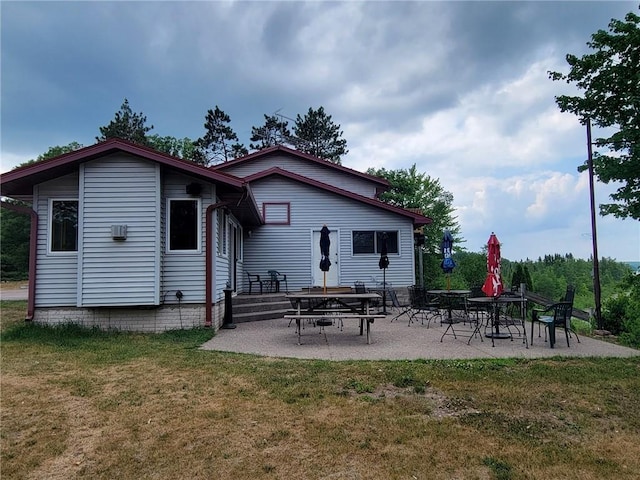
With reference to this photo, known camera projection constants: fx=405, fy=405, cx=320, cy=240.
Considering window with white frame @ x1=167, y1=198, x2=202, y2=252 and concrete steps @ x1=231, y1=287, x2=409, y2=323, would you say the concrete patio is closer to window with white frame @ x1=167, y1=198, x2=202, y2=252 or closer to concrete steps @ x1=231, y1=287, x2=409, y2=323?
concrete steps @ x1=231, y1=287, x2=409, y2=323

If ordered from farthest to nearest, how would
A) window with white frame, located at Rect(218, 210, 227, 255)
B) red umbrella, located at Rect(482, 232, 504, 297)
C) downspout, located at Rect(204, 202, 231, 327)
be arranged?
window with white frame, located at Rect(218, 210, 227, 255) < downspout, located at Rect(204, 202, 231, 327) < red umbrella, located at Rect(482, 232, 504, 297)

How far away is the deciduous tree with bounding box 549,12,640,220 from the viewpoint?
783 centimetres

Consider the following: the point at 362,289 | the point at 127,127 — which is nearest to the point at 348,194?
the point at 362,289

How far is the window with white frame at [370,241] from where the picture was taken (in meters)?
14.0

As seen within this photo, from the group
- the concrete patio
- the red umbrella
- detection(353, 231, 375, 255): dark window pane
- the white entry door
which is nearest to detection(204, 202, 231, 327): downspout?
the concrete patio

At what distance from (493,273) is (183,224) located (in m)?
5.92

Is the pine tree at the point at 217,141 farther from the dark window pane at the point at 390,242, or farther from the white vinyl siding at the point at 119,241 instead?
the white vinyl siding at the point at 119,241

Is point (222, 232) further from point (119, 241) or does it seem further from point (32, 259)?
point (32, 259)

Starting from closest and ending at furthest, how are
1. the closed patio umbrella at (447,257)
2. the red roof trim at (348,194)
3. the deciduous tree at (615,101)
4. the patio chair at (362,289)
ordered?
the deciduous tree at (615,101) < the closed patio umbrella at (447,257) < the patio chair at (362,289) < the red roof trim at (348,194)

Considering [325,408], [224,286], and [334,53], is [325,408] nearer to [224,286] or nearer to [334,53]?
[224,286]

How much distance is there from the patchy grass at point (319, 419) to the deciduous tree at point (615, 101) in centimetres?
426

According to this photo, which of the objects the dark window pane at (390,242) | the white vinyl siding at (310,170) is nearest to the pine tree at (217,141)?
the white vinyl siding at (310,170)

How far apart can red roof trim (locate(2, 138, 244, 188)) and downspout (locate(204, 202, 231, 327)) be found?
2.27 ft

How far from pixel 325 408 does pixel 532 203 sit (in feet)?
46.7
